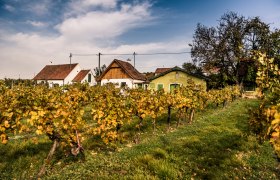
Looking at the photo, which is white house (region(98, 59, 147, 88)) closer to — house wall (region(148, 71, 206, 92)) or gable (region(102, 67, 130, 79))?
gable (region(102, 67, 130, 79))

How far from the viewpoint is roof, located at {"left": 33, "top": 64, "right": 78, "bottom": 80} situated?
55.7 m

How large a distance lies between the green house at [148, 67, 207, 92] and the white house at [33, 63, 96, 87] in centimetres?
2054

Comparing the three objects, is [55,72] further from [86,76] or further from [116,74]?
[116,74]

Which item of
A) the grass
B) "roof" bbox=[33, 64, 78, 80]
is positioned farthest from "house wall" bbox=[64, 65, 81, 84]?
the grass

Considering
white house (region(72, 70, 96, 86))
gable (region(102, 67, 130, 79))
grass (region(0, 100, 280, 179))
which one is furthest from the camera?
white house (region(72, 70, 96, 86))

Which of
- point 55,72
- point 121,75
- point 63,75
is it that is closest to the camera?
point 121,75

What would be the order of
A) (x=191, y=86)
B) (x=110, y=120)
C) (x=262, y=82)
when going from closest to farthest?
(x=262, y=82), (x=110, y=120), (x=191, y=86)

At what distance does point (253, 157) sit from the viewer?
863cm

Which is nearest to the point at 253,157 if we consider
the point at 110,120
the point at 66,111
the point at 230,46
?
the point at 110,120

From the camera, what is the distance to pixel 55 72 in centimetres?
5744

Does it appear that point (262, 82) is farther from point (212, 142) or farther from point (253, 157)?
point (212, 142)

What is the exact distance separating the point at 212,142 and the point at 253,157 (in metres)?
2.01

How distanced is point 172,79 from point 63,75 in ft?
87.0

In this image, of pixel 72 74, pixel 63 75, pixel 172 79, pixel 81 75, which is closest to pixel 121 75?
pixel 172 79
